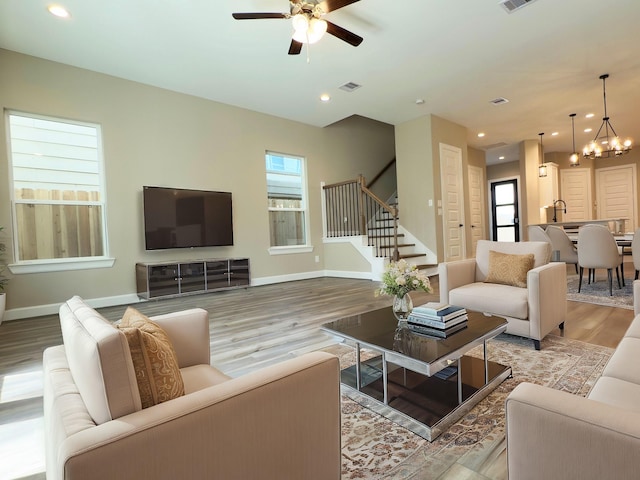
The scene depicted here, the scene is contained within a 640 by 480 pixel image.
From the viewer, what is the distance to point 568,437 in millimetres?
740

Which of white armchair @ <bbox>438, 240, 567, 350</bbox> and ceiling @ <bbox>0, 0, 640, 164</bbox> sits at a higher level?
ceiling @ <bbox>0, 0, 640, 164</bbox>

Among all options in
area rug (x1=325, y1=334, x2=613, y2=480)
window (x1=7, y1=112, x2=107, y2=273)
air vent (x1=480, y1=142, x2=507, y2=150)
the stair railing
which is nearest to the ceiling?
window (x1=7, y1=112, x2=107, y2=273)

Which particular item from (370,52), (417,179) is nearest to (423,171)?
(417,179)

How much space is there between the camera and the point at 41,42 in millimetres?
3773

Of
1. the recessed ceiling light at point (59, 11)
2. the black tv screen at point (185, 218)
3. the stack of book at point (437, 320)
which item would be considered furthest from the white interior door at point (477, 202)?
the recessed ceiling light at point (59, 11)

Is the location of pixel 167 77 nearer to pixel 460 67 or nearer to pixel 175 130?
pixel 175 130

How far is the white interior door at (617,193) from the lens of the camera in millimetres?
9164

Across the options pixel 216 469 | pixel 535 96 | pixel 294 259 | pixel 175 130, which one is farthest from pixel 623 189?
pixel 216 469

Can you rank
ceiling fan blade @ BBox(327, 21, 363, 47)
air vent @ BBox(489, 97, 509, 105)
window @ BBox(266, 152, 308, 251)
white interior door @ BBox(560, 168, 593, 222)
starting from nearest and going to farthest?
ceiling fan blade @ BBox(327, 21, 363, 47)
air vent @ BBox(489, 97, 509, 105)
window @ BBox(266, 152, 308, 251)
white interior door @ BBox(560, 168, 593, 222)

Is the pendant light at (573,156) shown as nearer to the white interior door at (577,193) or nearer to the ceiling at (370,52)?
the ceiling at (370,52)

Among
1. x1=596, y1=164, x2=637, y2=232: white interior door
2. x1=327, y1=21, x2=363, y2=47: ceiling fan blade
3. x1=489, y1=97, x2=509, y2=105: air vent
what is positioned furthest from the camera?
x1=596, y1=164, x2=637, y2=232: white interior door

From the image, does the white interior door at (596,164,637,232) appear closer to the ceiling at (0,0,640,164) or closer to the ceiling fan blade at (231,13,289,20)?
the ceiling at (0,0,640,164)

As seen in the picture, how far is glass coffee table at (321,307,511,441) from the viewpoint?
1.54 m

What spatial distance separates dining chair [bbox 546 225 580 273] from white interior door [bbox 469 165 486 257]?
3443 mm
